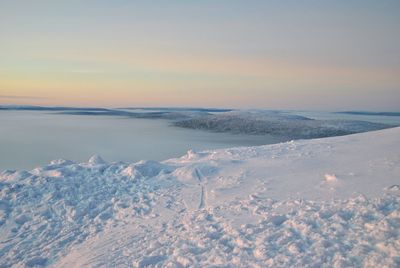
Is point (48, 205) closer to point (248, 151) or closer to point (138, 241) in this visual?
point (138, 241)

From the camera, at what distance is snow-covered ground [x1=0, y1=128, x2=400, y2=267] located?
15.1ft

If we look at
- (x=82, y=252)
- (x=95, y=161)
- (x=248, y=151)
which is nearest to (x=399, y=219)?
(x=82, y=252)

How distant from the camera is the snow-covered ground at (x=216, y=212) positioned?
15.1 feet

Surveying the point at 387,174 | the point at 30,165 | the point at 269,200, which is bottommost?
the point at 30,165

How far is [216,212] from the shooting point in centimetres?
606

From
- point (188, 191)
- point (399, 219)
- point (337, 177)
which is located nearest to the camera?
point (399, 219)

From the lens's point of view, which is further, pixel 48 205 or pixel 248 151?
pixel 248 151

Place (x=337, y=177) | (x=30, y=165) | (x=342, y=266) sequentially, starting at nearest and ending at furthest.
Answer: (x=342, y=266)
(x=337, y=177)
(x=30, y=165)

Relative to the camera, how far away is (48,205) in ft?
23.5

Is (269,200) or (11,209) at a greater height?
(269,200)

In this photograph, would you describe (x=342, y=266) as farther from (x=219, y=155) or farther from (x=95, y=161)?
(x=95, y=161)

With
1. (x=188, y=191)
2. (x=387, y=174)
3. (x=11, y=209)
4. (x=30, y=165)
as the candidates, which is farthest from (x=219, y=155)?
(x=30, y=165)

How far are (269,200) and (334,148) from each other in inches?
158

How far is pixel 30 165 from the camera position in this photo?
1519 cm
